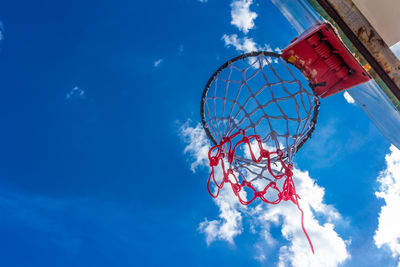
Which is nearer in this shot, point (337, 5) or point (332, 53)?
point (337, 5)

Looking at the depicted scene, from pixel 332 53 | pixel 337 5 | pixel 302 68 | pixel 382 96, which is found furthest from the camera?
pixel 302 68

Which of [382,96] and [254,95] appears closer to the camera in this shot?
[382,96]

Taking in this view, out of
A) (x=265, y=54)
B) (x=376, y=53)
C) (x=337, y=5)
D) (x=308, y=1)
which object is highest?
(x=265, y=54)

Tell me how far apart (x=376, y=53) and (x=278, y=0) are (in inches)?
34.7

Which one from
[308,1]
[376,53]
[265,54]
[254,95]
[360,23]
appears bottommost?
[376,53]

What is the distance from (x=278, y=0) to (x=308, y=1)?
0.34 m

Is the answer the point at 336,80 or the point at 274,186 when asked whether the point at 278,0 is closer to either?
the point at 336,80

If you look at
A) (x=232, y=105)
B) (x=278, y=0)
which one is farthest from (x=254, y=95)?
(x=278, y=0)

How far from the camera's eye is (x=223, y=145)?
325cm

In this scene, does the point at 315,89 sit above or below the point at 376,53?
above

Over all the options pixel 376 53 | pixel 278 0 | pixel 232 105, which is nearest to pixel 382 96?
pixel 376 53

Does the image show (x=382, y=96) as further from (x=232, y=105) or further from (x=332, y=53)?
(x=232, y=105)

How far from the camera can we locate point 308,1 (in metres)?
2.11

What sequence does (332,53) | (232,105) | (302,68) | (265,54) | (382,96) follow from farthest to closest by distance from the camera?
(232,105) → (265,54) → (302,68) → (332,53) → (382,96)
